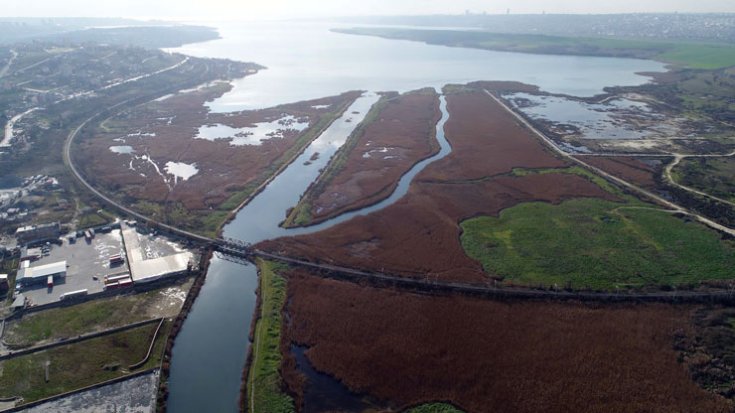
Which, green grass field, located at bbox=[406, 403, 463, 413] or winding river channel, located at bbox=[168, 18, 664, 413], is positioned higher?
winding river channel, located at bbox=[168, 18, 664, 413]

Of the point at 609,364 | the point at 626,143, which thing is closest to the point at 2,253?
the point at 609,364

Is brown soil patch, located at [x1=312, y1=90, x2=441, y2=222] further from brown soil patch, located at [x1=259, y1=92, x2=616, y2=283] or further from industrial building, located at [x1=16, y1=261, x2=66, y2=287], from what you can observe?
industrial building, located at [x1=16, y1=261, x2=66, y2=287]

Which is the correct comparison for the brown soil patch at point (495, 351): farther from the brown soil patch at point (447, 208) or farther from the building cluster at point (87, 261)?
the building cluster at point (87, 261)

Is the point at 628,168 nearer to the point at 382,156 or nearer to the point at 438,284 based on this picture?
the point at 382,156

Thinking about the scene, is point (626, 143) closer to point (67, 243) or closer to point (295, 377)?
point (295, 377)

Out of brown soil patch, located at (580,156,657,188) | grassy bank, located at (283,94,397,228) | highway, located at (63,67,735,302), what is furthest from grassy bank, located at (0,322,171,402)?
brown soil patch, located at (580,156,657,188)
